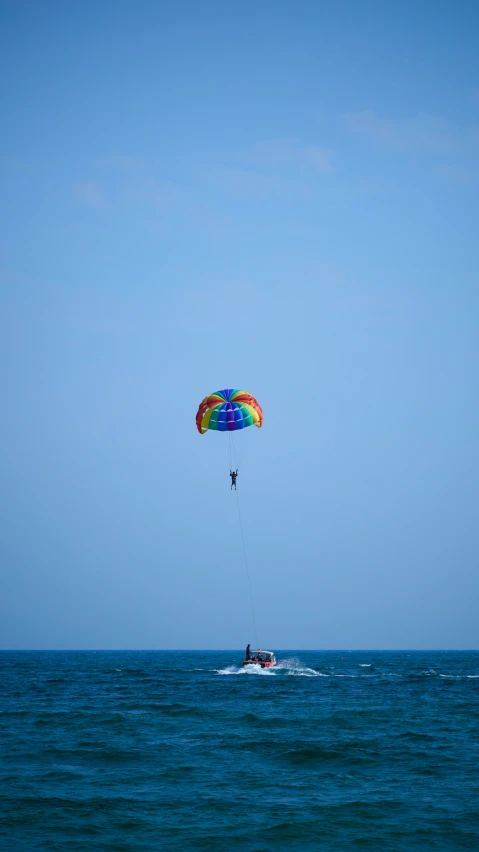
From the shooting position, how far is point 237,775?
24750 mm

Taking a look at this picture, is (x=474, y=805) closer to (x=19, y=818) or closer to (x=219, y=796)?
(x=219, y=796)

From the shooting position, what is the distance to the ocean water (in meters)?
19.0

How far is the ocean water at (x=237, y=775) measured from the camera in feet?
62.2

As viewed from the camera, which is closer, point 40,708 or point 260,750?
point 260,750

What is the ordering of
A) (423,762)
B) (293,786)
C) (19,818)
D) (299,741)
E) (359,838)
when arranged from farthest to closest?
(299,741), (423,762), (293,786), (19,818), (359,838)

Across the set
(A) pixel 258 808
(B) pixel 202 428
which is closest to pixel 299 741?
(A) pixel 258 808

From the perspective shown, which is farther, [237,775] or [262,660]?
[262,660]

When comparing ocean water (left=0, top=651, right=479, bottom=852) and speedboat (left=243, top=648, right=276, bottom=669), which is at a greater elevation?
speedboat (left=243, top=648, right=276, bottom=669)

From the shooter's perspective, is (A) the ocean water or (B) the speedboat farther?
(B) the speedboat

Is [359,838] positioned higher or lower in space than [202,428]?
lower

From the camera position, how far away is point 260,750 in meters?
29.0

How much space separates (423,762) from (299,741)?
5.71 m

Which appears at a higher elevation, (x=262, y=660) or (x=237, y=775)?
(x=262, y=660)

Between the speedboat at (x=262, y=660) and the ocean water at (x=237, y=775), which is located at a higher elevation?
the speedboat at (x=262, y=660)
